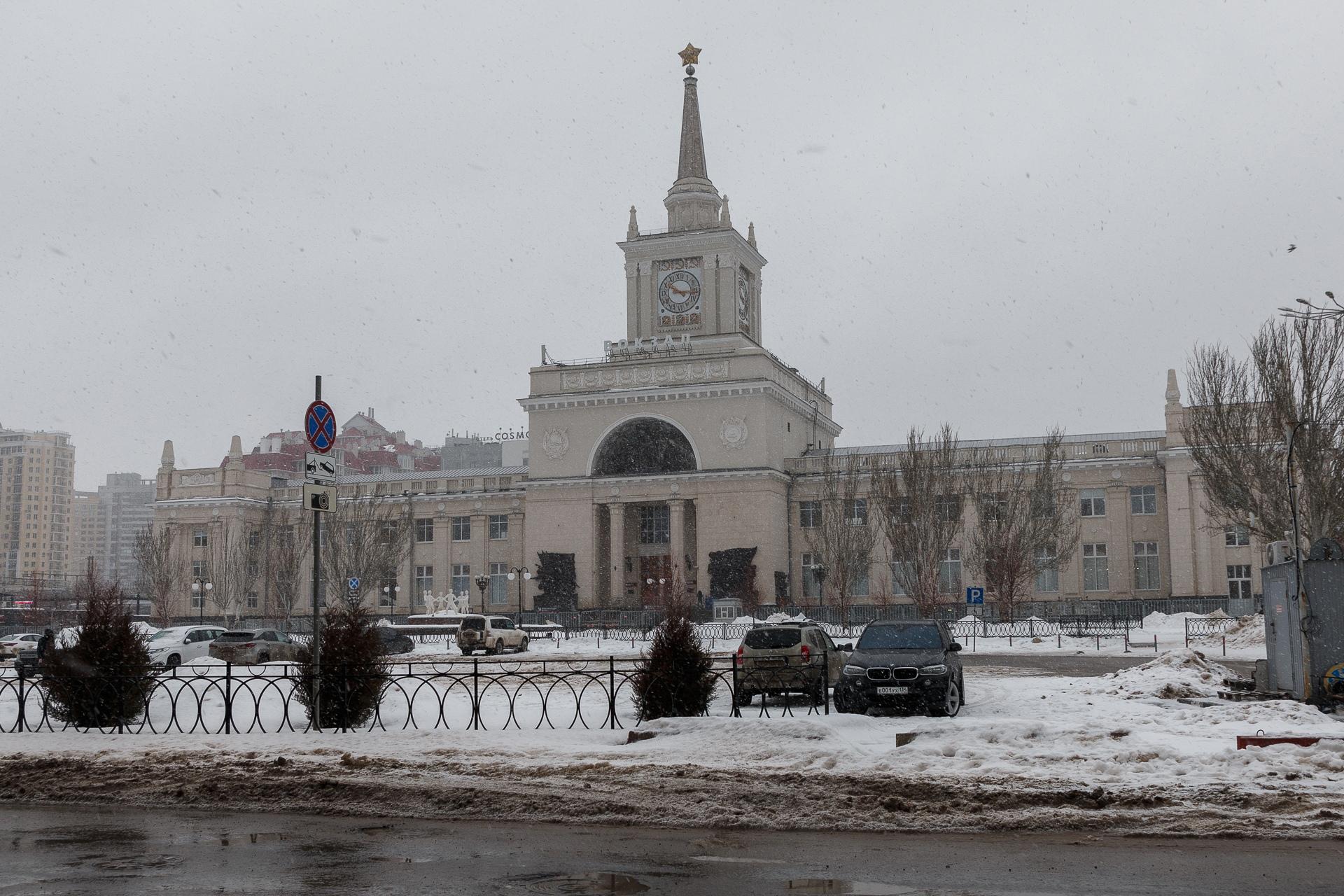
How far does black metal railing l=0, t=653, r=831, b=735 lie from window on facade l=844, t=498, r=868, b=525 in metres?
43.4

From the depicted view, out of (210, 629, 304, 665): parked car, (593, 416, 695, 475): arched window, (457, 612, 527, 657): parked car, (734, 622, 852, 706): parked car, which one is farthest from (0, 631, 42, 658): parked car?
(593, 416, 695, 475): arched window

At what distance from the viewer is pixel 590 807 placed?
34.7 feet

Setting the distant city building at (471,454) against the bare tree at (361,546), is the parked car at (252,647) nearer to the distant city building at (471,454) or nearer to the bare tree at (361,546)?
the bare tree at (361,546)

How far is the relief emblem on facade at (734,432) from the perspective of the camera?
225 feet

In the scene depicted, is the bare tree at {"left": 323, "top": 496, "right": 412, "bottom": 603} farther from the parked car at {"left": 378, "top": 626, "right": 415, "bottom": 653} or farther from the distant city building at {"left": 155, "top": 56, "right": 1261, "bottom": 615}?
the parked car at {"left": 378, "top": 626, "right": 415, "bottom": 653}

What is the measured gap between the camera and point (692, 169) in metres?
75.1

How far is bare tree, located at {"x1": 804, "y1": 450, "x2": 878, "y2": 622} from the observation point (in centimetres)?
6331

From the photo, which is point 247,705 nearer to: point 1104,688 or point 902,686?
point 902,686

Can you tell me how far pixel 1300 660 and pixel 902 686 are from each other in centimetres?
551

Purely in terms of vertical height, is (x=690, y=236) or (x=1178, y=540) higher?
(x=690, y=236)

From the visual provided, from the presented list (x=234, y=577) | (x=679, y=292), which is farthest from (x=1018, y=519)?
(x=234, y=577)

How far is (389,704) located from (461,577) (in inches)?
2383

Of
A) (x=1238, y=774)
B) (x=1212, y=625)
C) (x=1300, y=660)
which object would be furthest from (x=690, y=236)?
(x=1238, y=774)

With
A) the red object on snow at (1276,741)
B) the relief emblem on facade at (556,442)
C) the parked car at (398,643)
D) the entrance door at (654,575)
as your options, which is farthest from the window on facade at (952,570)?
the red object on snow at (1276,741)
